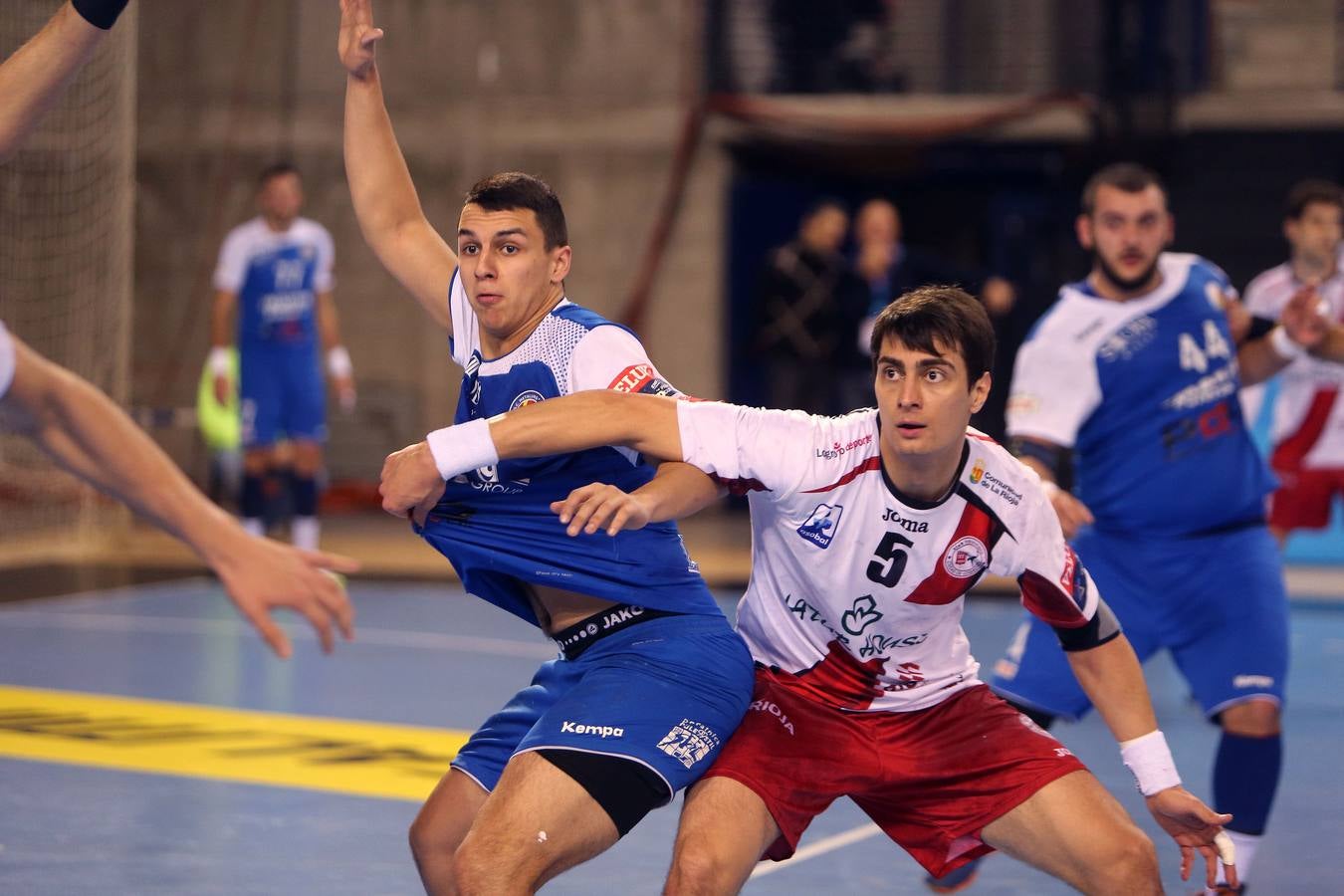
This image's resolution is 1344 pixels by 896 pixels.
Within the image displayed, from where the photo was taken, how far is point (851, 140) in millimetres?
16438

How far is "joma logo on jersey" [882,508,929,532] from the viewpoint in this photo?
13.8ft

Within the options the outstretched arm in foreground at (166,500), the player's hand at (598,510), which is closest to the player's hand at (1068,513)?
the player's hand at (598,510)

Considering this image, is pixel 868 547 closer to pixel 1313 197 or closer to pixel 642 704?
pixel 642 704

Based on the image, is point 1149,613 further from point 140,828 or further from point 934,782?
point 140,828

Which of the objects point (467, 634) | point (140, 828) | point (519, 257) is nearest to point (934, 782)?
point (519, 257)

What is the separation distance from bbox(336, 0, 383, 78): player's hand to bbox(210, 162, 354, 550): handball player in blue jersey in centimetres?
749

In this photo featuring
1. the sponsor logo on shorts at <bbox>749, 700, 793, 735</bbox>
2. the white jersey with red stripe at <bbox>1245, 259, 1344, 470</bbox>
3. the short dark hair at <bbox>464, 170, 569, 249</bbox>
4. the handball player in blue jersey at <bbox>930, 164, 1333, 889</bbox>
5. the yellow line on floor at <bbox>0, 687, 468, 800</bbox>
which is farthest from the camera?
the white jersey with red stripe at <bbox>1245, 259, 1344, 470</bbox>

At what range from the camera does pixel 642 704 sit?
4.03 metres

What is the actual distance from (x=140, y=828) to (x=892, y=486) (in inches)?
123

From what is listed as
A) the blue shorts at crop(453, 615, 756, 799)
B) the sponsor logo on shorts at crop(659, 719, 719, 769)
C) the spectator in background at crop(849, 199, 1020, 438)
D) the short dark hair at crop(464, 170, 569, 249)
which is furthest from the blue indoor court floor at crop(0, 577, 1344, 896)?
the spectator in background at crop(849, 199, 1020, 438)

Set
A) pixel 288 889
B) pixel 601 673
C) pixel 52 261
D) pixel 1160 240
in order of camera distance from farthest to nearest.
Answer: pixel 52 261 → pixel 1160 240 → pixel 288 889 → pixel 601 673

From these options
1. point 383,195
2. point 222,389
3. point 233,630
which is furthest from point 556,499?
point 222,389

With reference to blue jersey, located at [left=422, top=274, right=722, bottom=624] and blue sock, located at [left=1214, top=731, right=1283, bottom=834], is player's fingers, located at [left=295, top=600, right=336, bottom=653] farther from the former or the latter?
blue sock, located at [left=1214, top=731, right=1283, bottom=834]

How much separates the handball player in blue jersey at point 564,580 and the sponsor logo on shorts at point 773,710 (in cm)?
6
